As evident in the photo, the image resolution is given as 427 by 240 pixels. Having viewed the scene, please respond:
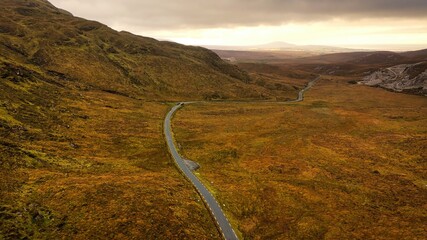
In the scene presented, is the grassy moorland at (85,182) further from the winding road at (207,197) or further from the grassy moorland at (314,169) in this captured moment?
the grassy moorland at (314,169)

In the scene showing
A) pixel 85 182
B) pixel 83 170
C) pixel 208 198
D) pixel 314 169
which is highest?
pixel 85 182

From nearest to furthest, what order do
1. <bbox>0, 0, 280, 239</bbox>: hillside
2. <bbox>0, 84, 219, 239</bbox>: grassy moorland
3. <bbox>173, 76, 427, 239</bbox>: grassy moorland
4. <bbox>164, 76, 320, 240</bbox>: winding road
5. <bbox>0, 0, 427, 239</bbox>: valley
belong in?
<bbox>0, 84, 219, 239</bbox>: grassy moorland < <bbox>0, 0, 280, 239</bbox>: hillside < <bbox>0, 0, 427, 239</bbox>: valley < <bbox>164, 76, 320, 240</bbox>: winding road < <bbox>173, 76, 427, 239</bbox>: grassy moorland

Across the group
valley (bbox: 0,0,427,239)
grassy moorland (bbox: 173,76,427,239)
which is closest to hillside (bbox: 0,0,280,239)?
valley (bbox: 0,0,427,239)

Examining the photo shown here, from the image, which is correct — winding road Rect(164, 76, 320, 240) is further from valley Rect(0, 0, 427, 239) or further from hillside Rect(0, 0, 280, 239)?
hillside Rect(0, 0, 280, 239)

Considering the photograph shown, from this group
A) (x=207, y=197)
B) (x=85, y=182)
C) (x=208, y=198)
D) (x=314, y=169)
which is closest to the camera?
(x=85, y=182)

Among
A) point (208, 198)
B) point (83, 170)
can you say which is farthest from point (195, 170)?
point (83, 170)

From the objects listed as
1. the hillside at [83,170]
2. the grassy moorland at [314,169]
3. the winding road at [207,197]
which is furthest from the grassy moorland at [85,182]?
the grassy moorland at [314,169]

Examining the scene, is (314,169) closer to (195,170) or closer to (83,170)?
(195,170)

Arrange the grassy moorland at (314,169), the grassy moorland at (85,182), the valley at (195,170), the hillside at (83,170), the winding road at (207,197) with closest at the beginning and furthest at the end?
the grassy moorland at (85,182), the hillside at (83,170), the valley at (195,170), the winding road at (207,197), the grassy moorland at (314,169)
